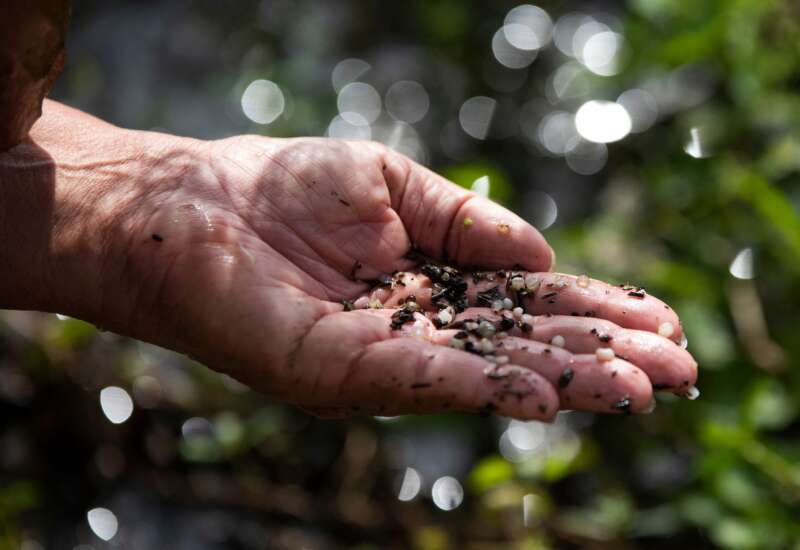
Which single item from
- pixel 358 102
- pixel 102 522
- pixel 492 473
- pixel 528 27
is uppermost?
pixel 528 27

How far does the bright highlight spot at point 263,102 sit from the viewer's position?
162 inches

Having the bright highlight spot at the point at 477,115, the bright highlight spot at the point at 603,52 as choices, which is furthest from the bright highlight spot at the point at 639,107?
the bright highlight spot at the point at 477,115

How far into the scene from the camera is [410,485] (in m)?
3.15

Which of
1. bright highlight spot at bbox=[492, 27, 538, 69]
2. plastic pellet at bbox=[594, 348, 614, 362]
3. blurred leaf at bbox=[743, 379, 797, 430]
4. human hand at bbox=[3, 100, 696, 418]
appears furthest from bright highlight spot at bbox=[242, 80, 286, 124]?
plastic pellet at bbox=[594, 348, 614, 362]

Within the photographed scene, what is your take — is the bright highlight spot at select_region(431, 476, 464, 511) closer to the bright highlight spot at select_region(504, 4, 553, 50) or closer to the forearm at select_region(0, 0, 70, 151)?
the forearm at select_region(0, 0, 70, 151)

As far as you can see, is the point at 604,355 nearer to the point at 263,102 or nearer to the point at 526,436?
the point at 526,436

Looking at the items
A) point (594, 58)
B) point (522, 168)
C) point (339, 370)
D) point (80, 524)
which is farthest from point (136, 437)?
point (594, 58)

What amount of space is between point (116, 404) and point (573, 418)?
5.67 feet

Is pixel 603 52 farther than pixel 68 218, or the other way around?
pixel 603 52

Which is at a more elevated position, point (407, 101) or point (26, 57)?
point (26, 57)

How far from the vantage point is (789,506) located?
2.56 meters

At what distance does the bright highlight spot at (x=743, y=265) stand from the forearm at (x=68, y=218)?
2.03 m

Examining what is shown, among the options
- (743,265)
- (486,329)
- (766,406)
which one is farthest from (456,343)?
(743,265)

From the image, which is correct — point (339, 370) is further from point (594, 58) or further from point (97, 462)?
point (594, 58)
